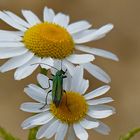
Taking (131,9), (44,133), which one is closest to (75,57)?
(44,133)

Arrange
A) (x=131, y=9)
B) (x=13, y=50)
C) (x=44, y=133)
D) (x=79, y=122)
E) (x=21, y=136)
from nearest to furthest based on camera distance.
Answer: (x=44, y=133) → (x=79, y=122) → (x=13, y=50) → (x=21, y=136) → (x=131, y=9)

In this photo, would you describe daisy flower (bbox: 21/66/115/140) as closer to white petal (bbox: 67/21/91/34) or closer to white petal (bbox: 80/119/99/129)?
white petal (bbox: 80/119/99/129)

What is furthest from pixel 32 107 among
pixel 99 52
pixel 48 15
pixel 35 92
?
pixel 48 15

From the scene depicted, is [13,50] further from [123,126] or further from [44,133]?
[123,126]

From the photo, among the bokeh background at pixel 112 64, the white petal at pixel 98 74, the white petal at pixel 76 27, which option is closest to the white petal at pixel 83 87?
the white petal at pixel 98 74

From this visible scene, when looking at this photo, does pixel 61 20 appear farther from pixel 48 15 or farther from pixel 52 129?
pixel 52 129

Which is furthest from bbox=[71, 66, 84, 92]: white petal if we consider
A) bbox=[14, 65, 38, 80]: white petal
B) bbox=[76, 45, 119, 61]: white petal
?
bbox=[76, 45, 119, 61]: white petal
